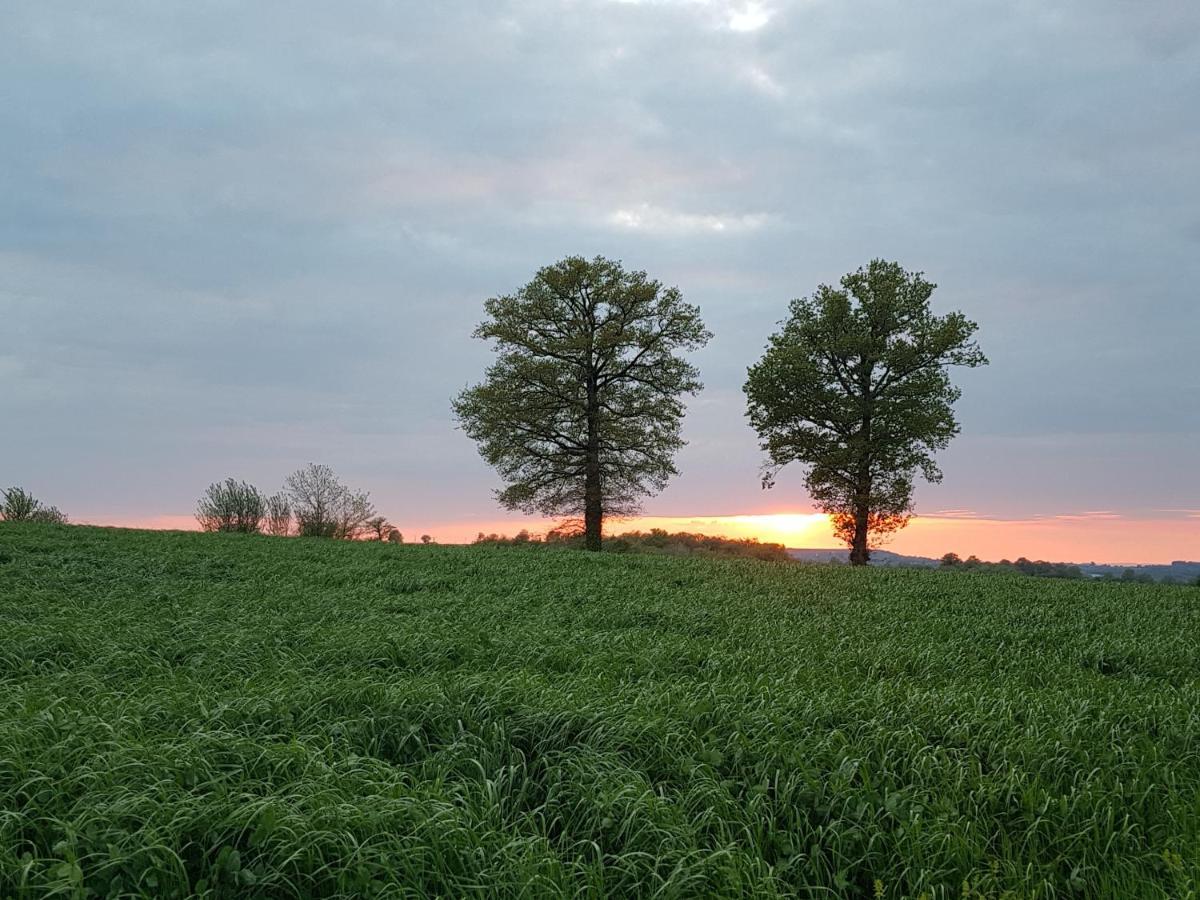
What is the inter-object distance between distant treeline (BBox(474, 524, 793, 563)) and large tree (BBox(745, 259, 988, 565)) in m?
6.09

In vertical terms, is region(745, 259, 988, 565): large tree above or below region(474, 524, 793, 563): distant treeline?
above

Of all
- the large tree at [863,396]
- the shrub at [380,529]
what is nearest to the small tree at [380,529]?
the shrub at [380,529]

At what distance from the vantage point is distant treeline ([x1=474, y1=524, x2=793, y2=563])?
33.4 meters

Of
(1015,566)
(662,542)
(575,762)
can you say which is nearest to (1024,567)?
(1015,566)

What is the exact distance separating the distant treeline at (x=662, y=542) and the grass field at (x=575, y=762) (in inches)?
912

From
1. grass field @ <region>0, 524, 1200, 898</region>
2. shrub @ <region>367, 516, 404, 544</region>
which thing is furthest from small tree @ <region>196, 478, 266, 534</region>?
grass field @ <region>0, 524, 1200, 898</region>

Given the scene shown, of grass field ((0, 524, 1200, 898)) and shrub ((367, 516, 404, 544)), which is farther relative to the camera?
shrub ((367, 516, 404, 544))

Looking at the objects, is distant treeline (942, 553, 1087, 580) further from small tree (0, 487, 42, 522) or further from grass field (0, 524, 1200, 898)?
small tree (0, 487, 42, 522)

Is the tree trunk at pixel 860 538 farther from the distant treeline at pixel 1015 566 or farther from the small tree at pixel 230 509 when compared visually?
the small tree at pixel 230 509

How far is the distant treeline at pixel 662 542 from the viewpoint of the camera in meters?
33.4

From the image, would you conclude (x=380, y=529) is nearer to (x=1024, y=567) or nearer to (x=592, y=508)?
(x=592, y=508)

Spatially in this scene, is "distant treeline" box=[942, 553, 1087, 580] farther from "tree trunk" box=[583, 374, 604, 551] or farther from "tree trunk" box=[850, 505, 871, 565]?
"tree trunk" box=[583, 374, 604, 551]

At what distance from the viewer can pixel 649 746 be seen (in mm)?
5148

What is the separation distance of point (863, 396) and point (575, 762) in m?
25.9
